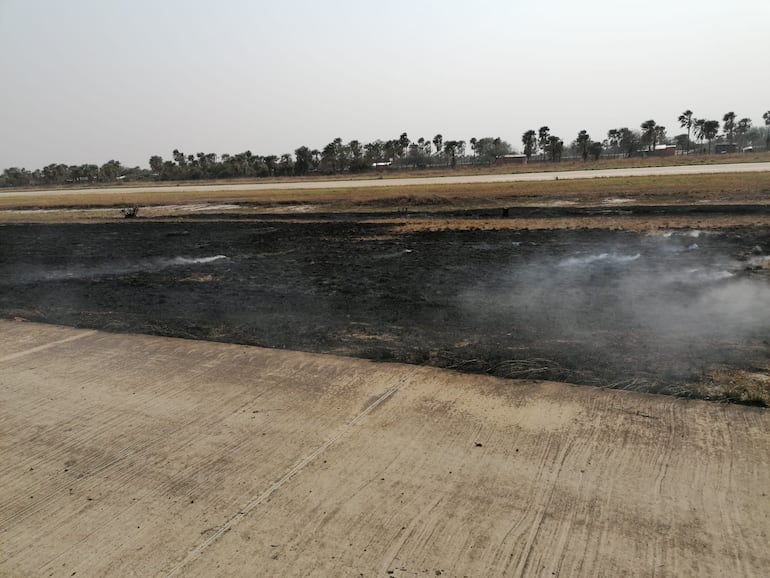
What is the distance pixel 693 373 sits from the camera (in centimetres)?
640

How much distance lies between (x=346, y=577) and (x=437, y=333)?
5064 mm

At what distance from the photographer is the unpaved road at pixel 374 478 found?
3.82 meters

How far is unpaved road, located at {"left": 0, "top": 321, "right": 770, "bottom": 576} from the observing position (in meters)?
3.82

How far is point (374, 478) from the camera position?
4.72 metres

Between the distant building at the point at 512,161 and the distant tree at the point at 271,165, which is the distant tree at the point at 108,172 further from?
the distant building at the point at 512,161

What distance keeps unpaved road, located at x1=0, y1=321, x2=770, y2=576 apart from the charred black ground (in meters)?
1.01

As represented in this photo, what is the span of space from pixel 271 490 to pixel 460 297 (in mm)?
6543

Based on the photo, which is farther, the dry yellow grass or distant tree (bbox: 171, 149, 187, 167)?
distant tree (bbox: 171, 149, 187, 167)

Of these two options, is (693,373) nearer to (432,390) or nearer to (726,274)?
(432,390)

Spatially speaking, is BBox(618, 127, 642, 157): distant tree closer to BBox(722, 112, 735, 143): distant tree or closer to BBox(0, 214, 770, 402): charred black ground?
BBox(722, 112, 735, 143): distant tree

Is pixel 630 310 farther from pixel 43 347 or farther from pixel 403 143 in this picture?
pixel 403 143

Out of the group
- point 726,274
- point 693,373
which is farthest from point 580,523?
point 726,274

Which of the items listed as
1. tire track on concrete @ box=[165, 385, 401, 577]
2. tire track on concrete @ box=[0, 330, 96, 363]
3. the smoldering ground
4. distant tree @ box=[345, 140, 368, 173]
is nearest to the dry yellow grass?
the smoldering ground

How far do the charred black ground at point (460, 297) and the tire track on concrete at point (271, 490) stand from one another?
5.20ft
